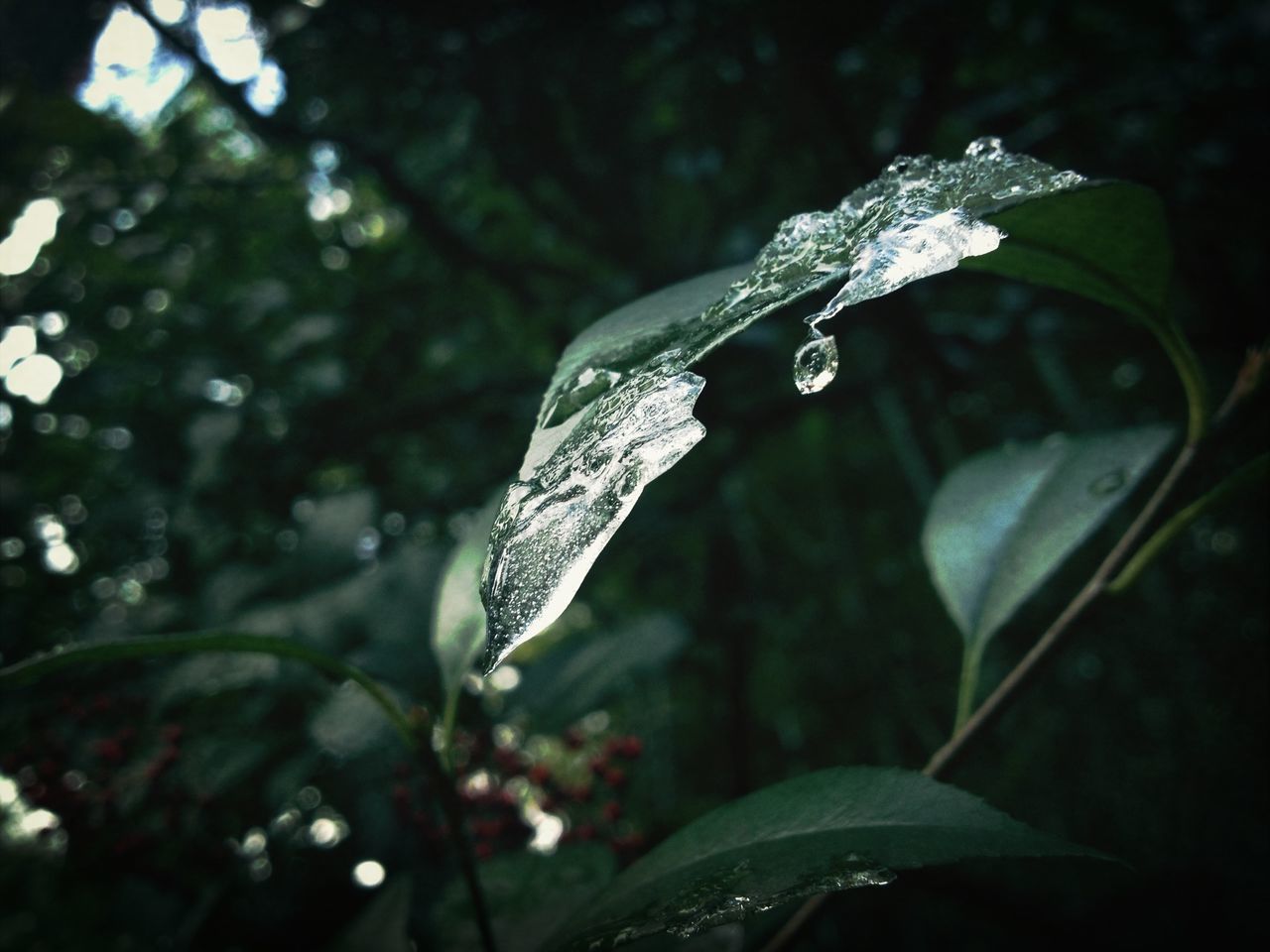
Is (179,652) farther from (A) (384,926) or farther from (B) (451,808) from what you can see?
(A) (384,926)

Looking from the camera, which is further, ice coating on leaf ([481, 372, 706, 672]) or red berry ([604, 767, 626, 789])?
red berry ([604, 767, 626, 789])

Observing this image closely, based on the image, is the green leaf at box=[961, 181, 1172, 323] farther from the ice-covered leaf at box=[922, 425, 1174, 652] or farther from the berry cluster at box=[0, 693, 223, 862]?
the berry cluster at box=[0, 693, 223, 862]

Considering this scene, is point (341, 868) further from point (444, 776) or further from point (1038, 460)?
point (1038, 460)

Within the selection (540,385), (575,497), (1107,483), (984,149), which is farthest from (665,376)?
(540,385)

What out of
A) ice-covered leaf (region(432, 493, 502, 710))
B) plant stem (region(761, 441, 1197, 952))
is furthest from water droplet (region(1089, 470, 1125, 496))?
ice-covered leaf (region(432, 493, 502, 710))

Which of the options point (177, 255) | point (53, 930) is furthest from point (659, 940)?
point (177, 255)

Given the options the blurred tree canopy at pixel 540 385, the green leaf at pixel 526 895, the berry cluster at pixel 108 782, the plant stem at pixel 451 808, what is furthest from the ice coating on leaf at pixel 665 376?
the berry cluster at pixel 108 782

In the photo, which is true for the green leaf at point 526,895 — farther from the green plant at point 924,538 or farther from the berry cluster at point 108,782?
the berry cluster at point 108,782
